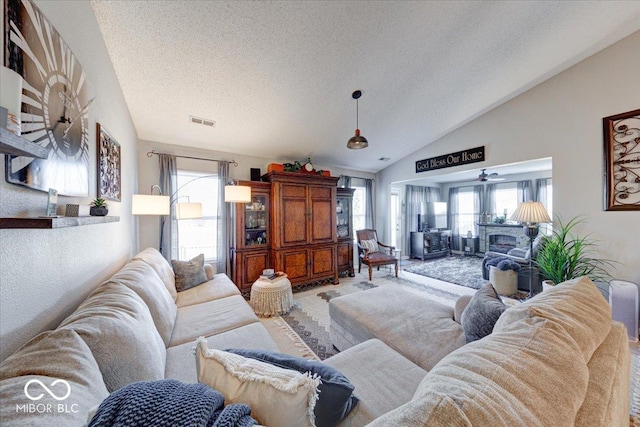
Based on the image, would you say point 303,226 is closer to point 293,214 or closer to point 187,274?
point 293,214

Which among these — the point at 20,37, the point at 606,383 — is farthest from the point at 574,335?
the point at 20,37

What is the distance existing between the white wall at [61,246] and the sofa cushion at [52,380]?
0.23m

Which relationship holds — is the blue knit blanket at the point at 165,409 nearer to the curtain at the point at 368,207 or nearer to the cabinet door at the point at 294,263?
the cabinet door at the point at 294,263

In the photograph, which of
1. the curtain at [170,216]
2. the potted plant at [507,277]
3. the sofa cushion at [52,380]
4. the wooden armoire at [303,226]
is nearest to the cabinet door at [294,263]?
the wooden armoire at [303,226]

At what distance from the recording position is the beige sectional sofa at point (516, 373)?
530 mm

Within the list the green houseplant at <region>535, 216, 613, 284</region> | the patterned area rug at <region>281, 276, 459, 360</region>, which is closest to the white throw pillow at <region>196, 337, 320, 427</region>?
the patterned area rug at <region>281, 276, 459, 360</region>

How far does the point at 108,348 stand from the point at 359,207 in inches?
200

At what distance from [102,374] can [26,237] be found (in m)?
0.67

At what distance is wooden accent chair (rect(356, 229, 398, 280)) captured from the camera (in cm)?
445

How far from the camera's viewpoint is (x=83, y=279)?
1429mm

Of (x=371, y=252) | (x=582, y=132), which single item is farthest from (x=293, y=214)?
(x=582, y=132)

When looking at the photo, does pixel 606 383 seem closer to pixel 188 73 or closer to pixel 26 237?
pixel 26 237

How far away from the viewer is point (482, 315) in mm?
1290

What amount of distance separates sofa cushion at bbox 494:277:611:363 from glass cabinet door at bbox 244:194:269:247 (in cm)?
331
